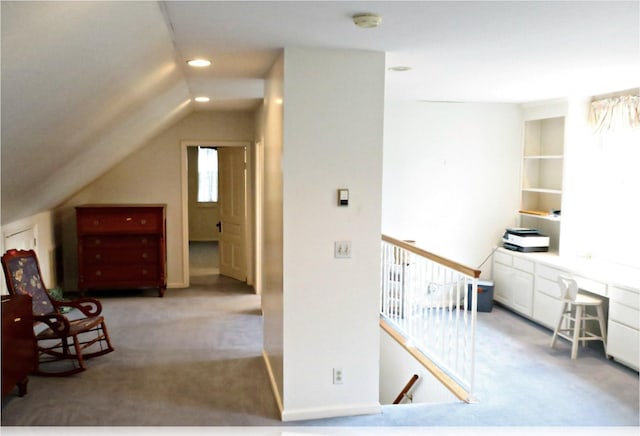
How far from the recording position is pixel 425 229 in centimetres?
668

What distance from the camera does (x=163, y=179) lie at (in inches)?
282

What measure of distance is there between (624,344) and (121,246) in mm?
5343

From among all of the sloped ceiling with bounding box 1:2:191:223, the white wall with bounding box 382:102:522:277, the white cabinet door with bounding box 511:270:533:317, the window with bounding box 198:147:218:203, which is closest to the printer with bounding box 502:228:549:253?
the white cabinet door with bounding box 511:270:533:317

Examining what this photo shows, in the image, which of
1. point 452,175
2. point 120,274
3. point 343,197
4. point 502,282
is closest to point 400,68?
point 343,197

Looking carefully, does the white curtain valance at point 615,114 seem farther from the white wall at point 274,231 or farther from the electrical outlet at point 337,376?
the electrical outlet at point 337,376

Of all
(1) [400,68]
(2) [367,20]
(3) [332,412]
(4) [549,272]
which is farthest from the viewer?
(4) [549,272]

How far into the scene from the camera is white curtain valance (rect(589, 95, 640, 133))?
523cm

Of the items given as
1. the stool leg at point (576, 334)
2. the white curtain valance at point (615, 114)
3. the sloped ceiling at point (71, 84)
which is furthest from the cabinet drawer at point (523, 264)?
the sloped ceiling at point (71, 84)

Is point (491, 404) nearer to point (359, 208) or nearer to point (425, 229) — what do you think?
point (359, 208)

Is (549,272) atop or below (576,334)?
atop

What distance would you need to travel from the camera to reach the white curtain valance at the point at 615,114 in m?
5.23

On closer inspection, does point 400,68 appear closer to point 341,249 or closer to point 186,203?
point 341,249

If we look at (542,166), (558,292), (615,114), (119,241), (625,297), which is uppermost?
(615,114)

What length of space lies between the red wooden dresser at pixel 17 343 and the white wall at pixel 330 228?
171 centimetres
